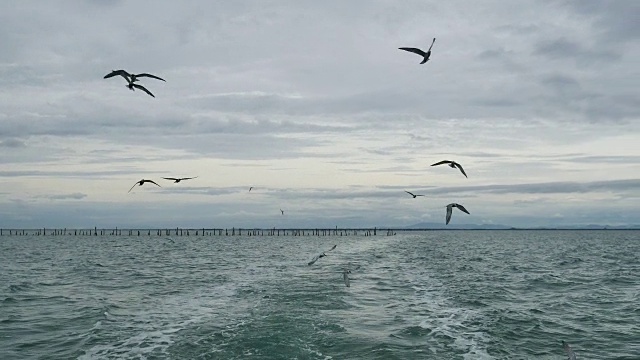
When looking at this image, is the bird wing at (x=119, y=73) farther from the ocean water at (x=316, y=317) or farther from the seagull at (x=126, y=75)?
the ocean water at (x=316, y=317)

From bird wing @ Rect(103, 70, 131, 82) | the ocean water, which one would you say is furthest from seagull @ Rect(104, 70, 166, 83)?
the ocean water

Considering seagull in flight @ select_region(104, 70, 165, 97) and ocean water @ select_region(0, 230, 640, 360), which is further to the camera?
ocean water @ select_region(0, 230, 640, 360)

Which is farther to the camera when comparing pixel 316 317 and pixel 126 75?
pixel 316 317

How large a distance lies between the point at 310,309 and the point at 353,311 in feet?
6.20

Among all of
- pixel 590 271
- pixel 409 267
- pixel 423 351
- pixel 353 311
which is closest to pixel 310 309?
pixel 353 311

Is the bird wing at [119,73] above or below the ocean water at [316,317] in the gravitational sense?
above

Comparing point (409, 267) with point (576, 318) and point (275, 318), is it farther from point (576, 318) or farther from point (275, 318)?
point (275, 318)

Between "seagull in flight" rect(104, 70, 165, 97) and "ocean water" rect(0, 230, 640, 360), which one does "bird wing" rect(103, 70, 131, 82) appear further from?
"ocean water" rect(0, 230, 640, 360)

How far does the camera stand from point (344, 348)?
16.9 metres

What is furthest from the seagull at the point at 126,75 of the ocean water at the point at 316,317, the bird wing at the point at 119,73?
the ocean water at the point at 316,317

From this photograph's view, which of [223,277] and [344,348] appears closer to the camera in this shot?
[344,348]

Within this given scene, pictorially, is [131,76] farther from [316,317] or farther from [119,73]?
[316,317]

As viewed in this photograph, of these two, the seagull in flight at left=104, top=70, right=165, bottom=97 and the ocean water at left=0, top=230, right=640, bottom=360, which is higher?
the seagull in flight at left=104, top=70, right=165, bottom=97

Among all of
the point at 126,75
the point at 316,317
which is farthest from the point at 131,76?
the point at 316,317
